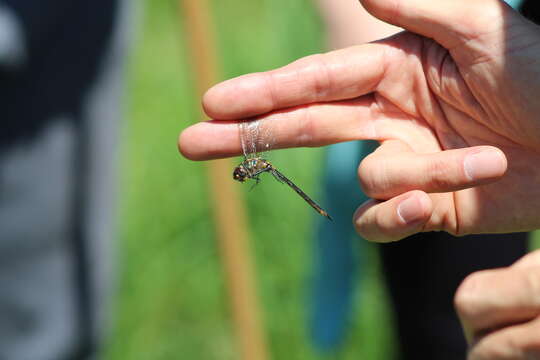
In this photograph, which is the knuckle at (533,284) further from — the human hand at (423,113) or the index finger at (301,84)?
the index finger at (301,84)

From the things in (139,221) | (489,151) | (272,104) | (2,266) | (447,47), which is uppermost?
(447,47)

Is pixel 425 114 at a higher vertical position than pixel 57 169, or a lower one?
higher

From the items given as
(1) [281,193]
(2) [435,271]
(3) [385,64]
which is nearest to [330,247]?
(2) [435,271]

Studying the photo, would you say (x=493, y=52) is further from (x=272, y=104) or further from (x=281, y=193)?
A: (x=281, y=193)

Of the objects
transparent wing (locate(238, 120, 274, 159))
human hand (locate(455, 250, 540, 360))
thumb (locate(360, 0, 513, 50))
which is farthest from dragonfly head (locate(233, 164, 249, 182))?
human hand (locate(455, 250, 540, 360))

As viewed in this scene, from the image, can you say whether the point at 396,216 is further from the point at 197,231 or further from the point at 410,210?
the point at 197,231

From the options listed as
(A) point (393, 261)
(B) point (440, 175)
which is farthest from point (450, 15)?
(A) point (393, 261)
